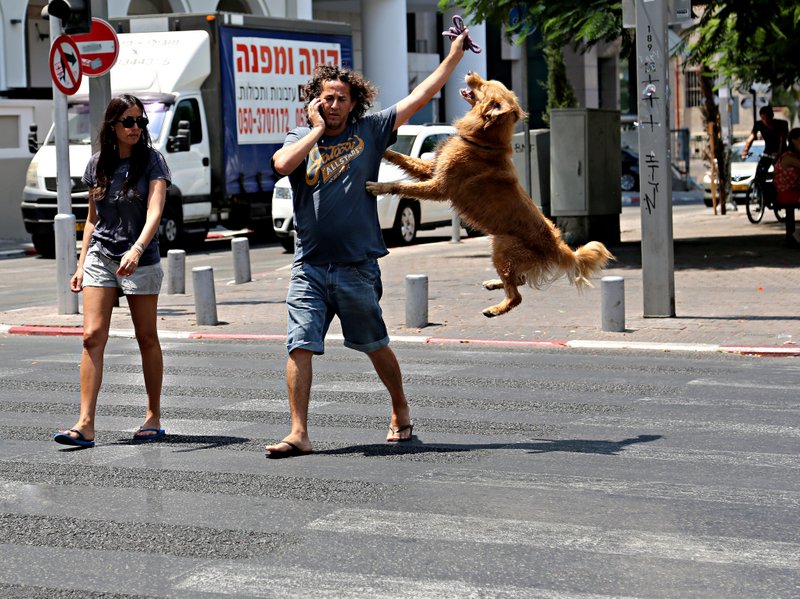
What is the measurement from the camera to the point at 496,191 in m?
7.82

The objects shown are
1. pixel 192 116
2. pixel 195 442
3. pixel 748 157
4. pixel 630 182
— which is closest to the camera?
pixel 195 442

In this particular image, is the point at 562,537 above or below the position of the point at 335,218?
below

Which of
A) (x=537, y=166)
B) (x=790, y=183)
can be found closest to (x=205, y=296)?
(x=537, y=166)

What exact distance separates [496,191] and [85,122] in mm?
18094

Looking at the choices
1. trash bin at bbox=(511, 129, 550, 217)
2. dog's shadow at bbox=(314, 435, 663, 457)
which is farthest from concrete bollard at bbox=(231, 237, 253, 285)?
dog's shadow at bbox=(314, 435, 663, 457)

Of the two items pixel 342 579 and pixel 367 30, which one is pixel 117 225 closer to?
pixel 342 579

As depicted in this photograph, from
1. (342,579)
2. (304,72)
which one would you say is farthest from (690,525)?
(304,72)

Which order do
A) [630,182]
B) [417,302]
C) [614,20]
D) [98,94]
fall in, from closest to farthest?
[417,302] → [98,94] → [614,20] → [630,182]

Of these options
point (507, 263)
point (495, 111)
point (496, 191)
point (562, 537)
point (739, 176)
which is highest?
point (495, 111)

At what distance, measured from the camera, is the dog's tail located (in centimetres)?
845

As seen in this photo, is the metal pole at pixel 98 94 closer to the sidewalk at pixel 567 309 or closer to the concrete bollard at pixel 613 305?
the sidewalk at pixel 567 309

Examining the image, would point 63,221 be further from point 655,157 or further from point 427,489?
point 427,489

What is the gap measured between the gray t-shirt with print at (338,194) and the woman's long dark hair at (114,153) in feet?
3.58

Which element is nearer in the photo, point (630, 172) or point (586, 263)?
point (586, 263)
